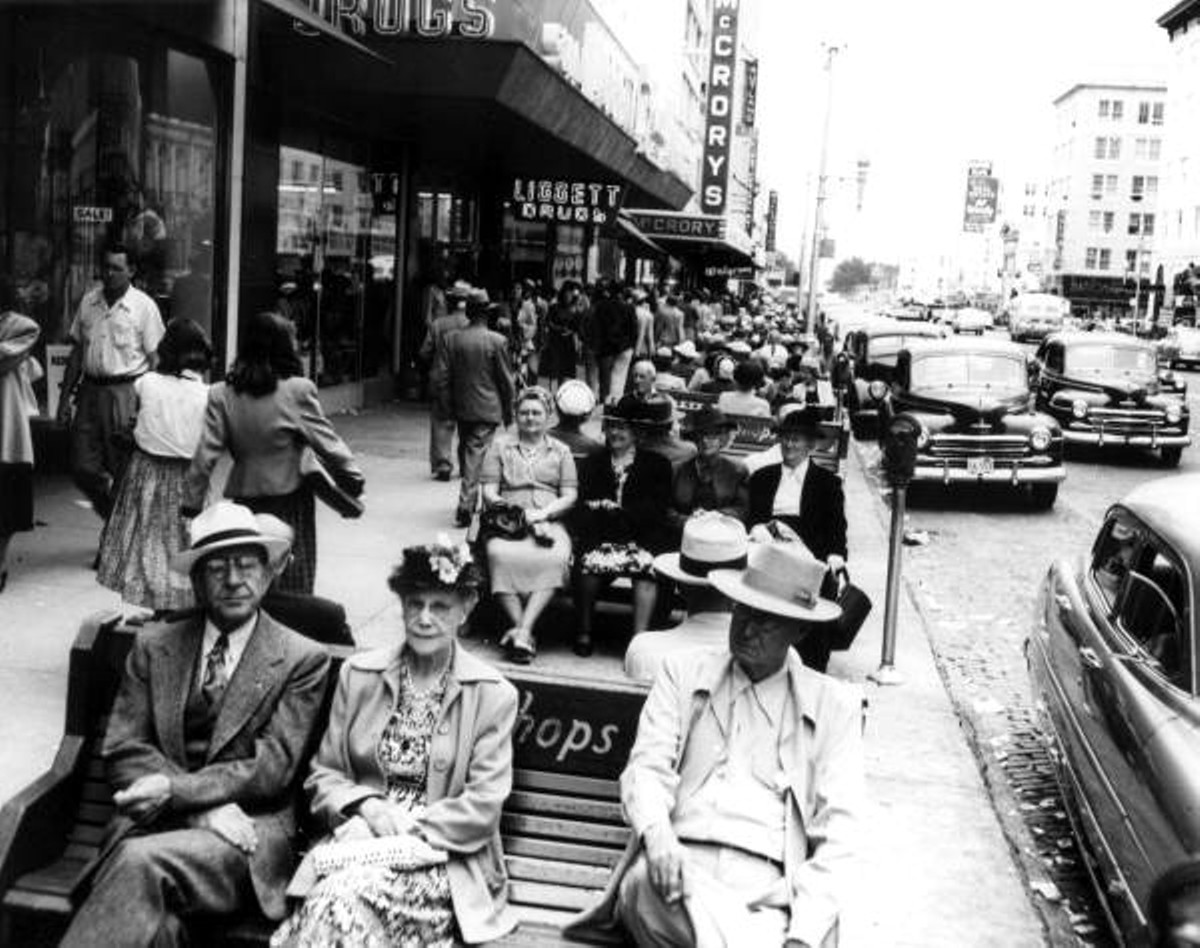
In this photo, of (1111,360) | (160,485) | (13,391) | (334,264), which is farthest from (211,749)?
(1111,360)

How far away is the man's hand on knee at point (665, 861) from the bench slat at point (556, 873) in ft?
1.89

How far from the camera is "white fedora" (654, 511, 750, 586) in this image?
5.93m

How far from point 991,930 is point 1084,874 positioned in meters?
1.02

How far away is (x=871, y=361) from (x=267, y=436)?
65.3ft

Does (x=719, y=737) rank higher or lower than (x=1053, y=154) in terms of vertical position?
lower

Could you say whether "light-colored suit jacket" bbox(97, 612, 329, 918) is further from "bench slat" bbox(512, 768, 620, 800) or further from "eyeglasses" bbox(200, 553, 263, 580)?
"bench slat" bbox(512, 768, 620, 800)

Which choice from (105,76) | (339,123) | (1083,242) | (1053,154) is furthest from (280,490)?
(1053,154)

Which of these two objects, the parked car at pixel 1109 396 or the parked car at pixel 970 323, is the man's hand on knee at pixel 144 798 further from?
the parked car at pixel 970 323

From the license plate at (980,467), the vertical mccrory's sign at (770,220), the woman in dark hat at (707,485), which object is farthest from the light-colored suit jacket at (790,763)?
the vertical mccrory's sign at (770,220)

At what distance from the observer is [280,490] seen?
7551mm

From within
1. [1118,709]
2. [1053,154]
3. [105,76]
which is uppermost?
[1053,154]

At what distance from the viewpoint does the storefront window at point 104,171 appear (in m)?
13.1

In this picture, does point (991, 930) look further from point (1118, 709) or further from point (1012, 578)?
point (1012, 578)

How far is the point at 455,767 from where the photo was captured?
14.9 feet
